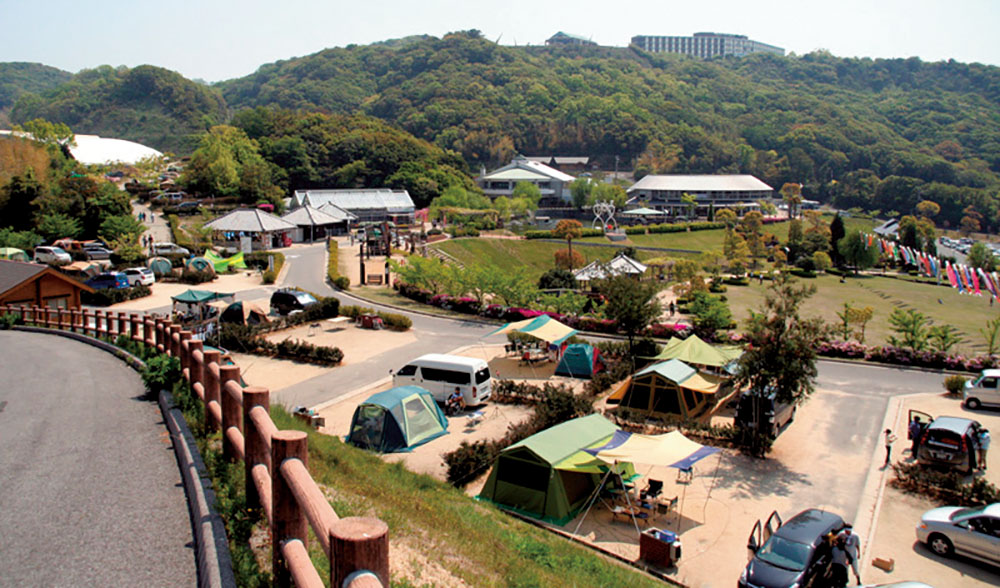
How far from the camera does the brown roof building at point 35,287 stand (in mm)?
24000

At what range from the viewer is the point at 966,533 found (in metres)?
11.9

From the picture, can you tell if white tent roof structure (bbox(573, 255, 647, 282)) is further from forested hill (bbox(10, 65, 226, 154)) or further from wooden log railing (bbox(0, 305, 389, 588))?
forested hill (bbox(10, 65, 226, 154))

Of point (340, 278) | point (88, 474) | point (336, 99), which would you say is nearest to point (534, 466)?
point (88, 474)

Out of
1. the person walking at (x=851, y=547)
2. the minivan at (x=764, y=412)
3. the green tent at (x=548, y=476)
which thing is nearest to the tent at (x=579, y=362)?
the minivan at (x=764, y=412)

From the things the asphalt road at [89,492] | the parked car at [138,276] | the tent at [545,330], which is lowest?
the tent at [545,330]

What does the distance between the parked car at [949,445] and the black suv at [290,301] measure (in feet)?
77.5

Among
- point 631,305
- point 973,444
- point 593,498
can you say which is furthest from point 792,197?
point 593,498

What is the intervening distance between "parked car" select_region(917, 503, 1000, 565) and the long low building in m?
89.3

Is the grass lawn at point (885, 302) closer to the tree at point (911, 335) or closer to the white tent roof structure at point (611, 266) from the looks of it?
the tree at point (911, 335)

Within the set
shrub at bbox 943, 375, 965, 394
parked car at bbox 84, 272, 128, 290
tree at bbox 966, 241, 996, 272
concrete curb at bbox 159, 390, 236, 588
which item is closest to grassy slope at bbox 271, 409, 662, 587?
concrete curb at bbox 159, 390, 236, 588

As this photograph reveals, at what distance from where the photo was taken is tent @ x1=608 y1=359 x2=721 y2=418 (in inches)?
748

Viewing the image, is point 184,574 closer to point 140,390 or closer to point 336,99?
point 140,390

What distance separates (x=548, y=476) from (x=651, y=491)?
2109mm

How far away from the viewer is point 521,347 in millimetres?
25438
